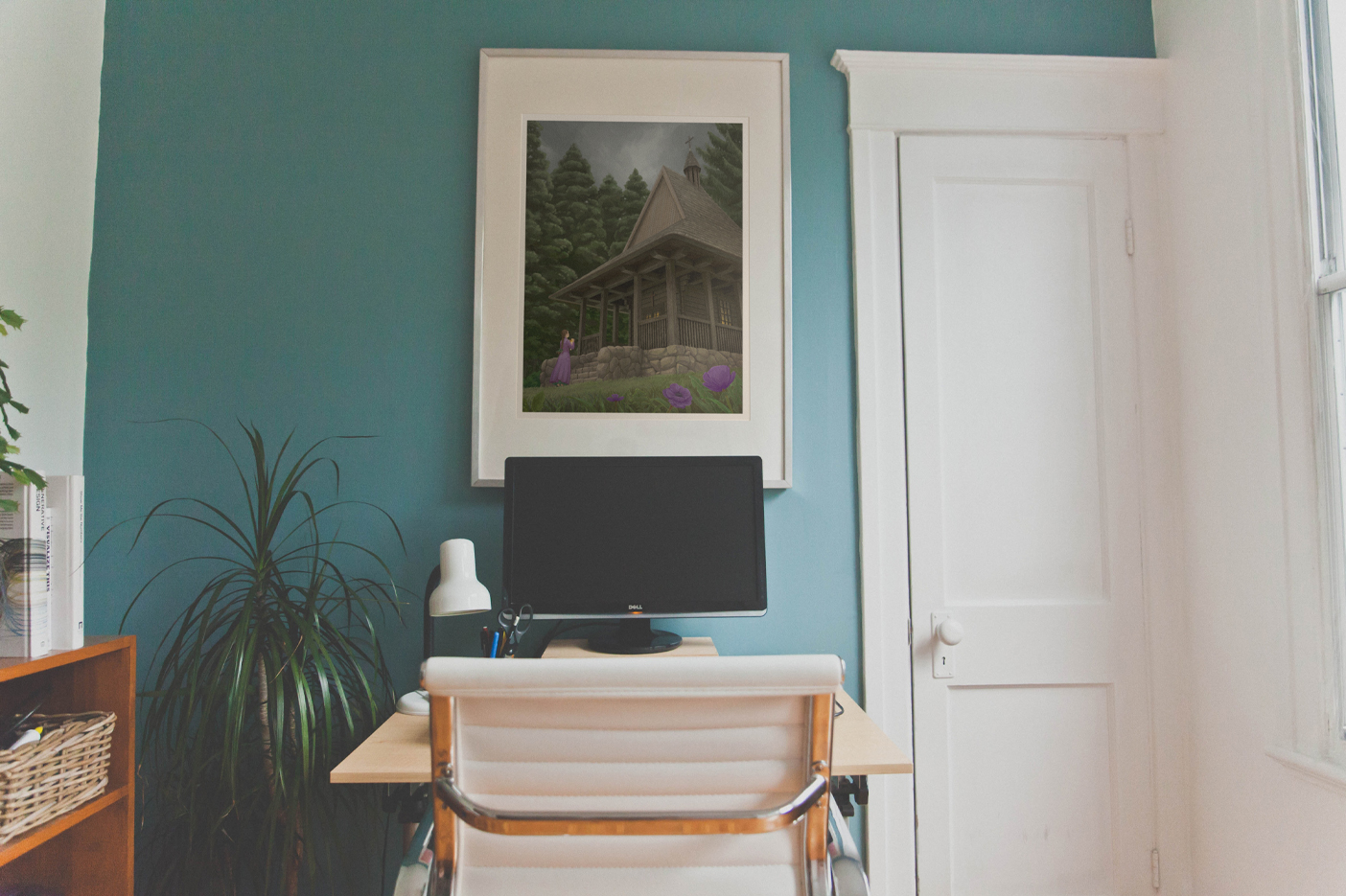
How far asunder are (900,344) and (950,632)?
771mm

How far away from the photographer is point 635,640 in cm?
173

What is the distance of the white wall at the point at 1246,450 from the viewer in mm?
1612

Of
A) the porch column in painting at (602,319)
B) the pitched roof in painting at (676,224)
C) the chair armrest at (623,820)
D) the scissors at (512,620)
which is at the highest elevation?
the pitched roof in painting at (676,224)

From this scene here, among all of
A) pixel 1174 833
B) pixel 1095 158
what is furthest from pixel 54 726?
pixel 1095 158

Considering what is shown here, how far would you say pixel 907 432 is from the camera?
6.49ft

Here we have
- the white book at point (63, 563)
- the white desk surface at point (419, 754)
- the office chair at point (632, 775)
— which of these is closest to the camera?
the office chair at point (632, 775)

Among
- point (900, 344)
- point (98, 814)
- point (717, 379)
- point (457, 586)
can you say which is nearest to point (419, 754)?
point (457, 586)

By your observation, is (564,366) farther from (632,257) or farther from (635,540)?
(635,540)

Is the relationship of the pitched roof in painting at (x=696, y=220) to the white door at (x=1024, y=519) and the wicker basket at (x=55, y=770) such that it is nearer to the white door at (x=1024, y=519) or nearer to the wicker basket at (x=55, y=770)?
the white door at (x=1024, y=519)

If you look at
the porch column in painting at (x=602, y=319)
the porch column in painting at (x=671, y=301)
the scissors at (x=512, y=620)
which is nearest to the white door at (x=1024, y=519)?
the porch column in painting at (x=671, y=301)

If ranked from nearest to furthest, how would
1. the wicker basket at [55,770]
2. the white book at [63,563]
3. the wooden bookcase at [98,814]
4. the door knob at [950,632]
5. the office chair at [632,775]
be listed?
the office chair at [632,775], the wicker basket at [55,770], the white book at [63,563], the wooden bookcase at [98,814], the door knob at [950,632]

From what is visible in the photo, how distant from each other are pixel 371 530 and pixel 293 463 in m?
0.28

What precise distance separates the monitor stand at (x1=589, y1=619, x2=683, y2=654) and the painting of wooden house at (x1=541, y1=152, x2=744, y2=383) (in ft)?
2.13

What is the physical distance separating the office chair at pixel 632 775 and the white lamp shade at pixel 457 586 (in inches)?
22.5
